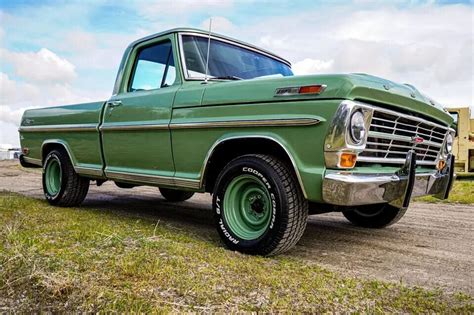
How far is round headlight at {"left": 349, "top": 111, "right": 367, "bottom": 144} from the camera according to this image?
2.87 m

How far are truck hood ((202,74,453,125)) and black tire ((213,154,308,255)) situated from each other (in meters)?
0.51

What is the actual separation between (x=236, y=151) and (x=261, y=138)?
468 mm

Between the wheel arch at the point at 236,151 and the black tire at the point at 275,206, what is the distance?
0.34 ft

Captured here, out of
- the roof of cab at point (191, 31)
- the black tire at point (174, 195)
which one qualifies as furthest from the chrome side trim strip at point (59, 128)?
the black tire at point (174, 195)

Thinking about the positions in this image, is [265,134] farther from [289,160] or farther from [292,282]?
[292,282]

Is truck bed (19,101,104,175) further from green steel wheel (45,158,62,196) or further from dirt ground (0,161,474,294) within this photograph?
dirt ground (0,161,474,294)

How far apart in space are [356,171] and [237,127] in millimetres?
1025

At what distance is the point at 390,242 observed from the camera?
397 centimetres

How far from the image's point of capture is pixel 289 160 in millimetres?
3207

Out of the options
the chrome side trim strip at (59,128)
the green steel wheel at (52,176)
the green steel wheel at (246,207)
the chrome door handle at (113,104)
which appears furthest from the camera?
the green steel wheel at (52,176)

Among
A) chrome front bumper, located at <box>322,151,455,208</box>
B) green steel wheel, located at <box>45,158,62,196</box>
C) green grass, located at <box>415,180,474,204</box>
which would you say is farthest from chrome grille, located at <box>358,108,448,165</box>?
green steel wheel, located at <box>45,158,62,196</box>

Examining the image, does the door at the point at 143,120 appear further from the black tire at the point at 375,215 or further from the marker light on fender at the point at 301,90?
the black tire at the point at 375,215

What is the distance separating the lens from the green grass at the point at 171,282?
2197 mm

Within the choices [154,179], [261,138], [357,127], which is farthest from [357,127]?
[154,179]
